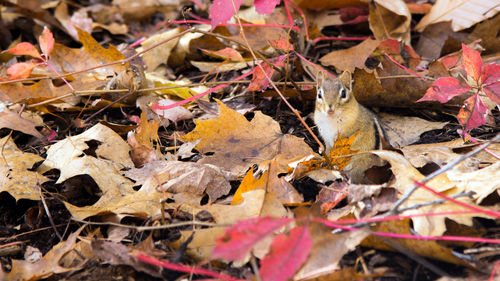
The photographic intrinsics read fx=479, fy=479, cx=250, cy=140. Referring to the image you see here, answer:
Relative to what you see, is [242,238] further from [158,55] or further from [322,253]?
[158,55]

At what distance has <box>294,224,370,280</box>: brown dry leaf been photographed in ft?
6.23

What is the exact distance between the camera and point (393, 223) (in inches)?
80.8

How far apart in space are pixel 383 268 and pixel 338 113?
125 centimetres

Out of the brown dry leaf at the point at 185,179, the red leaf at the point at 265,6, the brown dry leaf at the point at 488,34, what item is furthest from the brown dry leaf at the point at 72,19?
the brown dry leaf at the point at 488,34

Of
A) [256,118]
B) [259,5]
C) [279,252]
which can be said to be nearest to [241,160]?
[256,118]

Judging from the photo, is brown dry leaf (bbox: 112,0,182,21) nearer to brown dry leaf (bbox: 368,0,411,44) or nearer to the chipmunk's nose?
brown dry leaf (bbox: 368,0,411,44)

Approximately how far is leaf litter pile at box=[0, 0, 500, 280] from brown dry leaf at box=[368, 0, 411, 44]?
2cm

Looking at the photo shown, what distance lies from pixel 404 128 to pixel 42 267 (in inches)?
95.2

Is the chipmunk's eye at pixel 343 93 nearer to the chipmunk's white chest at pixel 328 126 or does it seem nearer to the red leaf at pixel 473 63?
the chipmunk's white chest at pixel 328 126

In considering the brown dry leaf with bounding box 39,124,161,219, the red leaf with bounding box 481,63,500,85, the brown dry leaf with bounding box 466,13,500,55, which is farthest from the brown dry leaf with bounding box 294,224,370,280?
the brown dry leaf with bounding box 466,13,500,55

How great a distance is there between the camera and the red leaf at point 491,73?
104 inches

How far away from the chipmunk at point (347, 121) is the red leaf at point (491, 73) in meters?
0.68

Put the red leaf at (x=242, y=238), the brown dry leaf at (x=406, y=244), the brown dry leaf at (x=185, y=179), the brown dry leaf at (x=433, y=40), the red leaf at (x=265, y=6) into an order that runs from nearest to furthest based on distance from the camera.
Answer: the red leaf at (x=242, y=238)
the brown dry leaf at (x=406, y=244)
the brown dry leaf at (x=185, y=179)
the red leaf at (x=265, y=6)
the brown dry leaf at (x=433, y=40)

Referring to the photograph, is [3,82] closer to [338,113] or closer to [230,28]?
[230,28]
